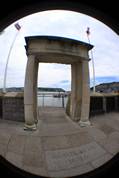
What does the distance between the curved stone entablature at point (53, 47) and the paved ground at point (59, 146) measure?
6.45ft

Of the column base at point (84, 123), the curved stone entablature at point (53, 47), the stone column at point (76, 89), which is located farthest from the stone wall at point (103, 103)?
the curved stone entablature at point (53, 47)

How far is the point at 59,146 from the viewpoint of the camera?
3.55 meters

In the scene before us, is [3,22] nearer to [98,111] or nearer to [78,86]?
[78,86]

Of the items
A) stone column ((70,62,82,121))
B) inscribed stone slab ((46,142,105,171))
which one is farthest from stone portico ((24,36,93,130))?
inscribed stone slab ((46,142,105,171))

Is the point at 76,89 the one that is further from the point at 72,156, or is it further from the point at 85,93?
the point at 72,156

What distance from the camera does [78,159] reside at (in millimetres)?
3062

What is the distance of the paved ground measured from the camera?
2.78 m

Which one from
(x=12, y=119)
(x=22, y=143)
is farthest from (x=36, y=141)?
(x=12, y=119)

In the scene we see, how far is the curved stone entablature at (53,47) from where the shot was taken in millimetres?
4365

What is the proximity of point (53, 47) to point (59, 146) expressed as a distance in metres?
2.44

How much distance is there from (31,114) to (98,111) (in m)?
2.82

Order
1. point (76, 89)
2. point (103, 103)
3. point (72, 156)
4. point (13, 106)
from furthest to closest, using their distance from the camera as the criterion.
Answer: point (103, 103) < point (76, 89) < point (13, 106) < point (72, 156)

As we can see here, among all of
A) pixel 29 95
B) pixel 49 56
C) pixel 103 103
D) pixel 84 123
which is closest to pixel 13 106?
pixel 29 95

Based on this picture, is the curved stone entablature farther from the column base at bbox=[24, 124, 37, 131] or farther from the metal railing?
the metal railing
